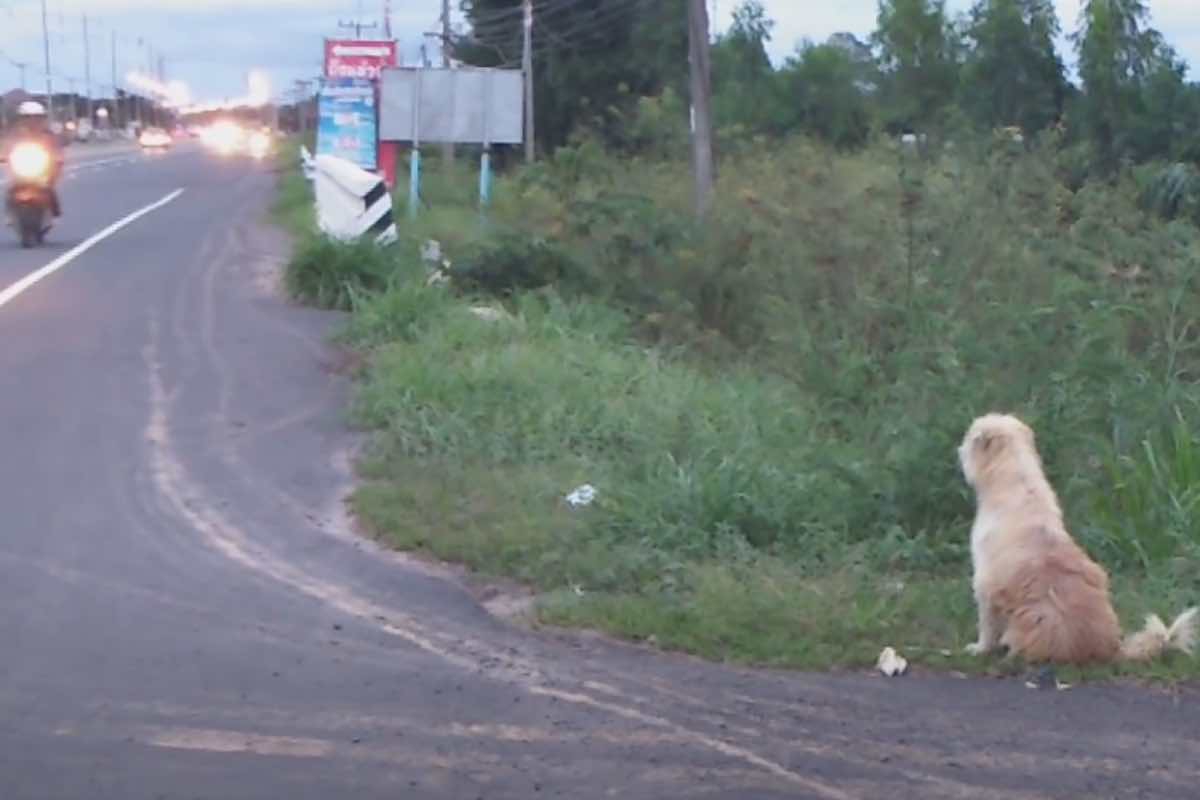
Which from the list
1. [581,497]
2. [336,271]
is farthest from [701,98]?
[581,497]

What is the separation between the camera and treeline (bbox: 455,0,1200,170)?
103 ft

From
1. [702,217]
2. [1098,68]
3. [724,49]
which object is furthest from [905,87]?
[702,217]

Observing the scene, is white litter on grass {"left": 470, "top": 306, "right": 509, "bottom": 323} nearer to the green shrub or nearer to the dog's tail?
the green shrub

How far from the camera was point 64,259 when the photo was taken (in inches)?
897

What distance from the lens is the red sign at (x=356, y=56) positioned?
4097 cm

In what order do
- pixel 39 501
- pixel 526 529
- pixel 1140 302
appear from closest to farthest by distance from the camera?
pixel 526 529 → pixel 39 501 → pixel 1140 302

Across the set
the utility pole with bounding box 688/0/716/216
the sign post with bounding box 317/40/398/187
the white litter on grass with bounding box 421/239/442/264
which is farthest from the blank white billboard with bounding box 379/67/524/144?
the sign post with bounding box 317/40/398/187

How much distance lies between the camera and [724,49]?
4853 centimetres

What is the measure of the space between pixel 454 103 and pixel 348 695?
71.0ft

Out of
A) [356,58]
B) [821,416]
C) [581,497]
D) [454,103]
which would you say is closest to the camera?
[581,497]

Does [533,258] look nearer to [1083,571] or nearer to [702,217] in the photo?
[702,217]

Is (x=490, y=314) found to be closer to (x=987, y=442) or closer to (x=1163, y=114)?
(x=987, y=442)

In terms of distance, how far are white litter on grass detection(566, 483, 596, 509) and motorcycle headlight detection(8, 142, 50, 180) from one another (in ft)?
53.6

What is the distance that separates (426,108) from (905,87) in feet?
42.8
